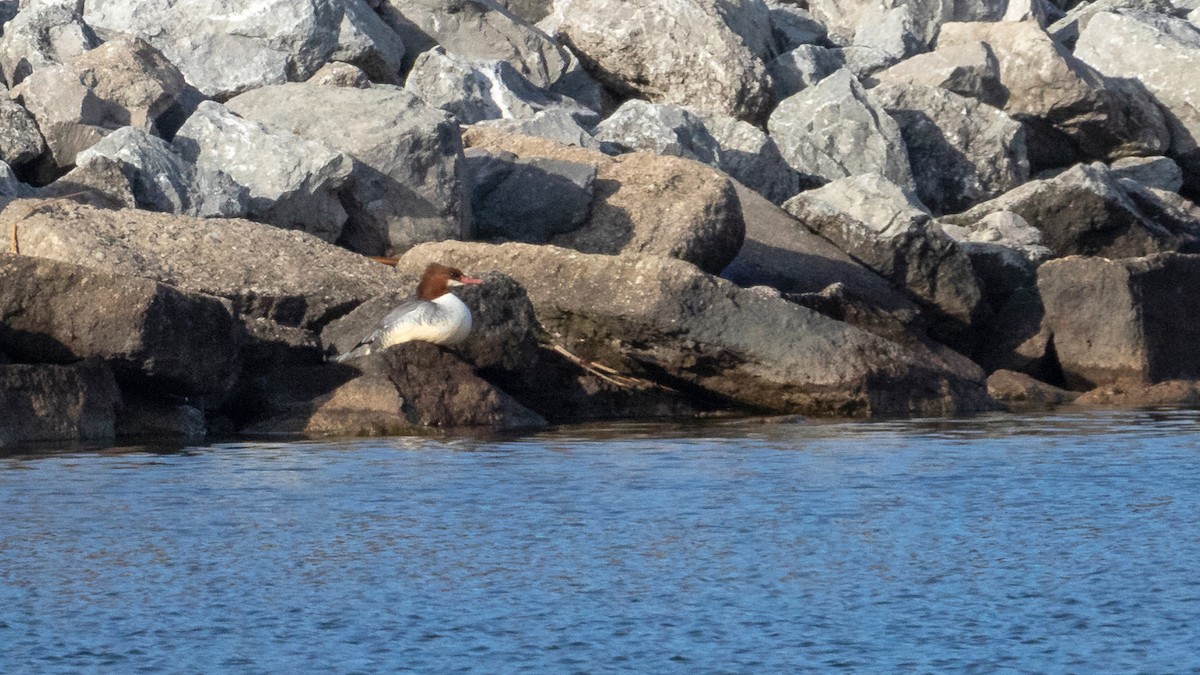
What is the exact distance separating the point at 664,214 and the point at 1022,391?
10.4 feet

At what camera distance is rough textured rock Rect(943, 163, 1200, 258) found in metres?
18.9

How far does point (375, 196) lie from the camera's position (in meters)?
16.0

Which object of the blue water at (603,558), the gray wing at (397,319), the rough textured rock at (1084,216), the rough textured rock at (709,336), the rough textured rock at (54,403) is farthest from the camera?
the rough textured rock at (1084,216)

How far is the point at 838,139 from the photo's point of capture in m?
20.9

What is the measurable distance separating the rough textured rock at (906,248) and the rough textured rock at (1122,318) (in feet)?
2.45

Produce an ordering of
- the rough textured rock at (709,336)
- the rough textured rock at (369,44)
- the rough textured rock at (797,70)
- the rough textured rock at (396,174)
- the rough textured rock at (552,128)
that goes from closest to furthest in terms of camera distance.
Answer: the rough textured rock at (709,336) → the rough textured rock at (396,174) → the rough textured rock at (552,128) → the rough textured rock at (369,44) → the rough textured rock at (797,70)

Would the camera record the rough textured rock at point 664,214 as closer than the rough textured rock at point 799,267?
Yes

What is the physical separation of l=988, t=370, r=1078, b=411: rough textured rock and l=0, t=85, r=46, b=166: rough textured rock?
7986 mm

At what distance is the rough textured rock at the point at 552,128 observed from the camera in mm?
18375

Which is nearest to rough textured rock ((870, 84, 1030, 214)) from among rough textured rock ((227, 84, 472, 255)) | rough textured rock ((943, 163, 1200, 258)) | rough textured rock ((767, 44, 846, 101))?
rough textured rock ((767, 44, 846, 101))

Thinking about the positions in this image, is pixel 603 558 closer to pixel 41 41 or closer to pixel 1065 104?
pixel 41 41

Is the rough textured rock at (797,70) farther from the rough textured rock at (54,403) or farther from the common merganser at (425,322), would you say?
the rough textured rock at (54,403)

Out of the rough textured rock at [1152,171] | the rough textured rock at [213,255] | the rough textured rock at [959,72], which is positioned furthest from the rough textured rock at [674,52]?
the rough textured rock at [213,255]

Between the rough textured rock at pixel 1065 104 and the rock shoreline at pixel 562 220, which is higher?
the rough textured rock at pixel 1065 104
